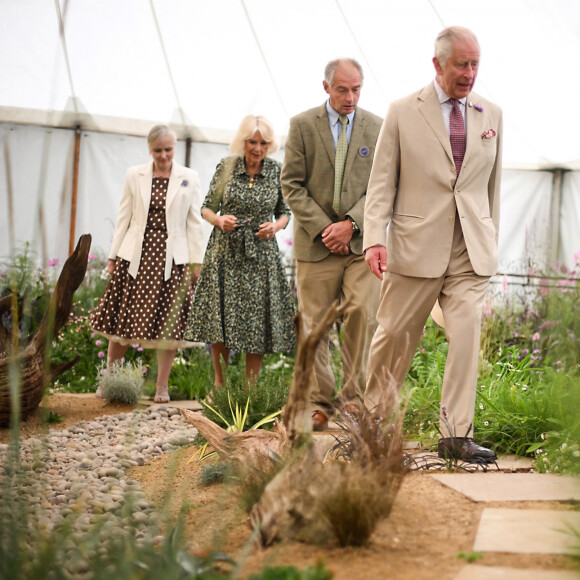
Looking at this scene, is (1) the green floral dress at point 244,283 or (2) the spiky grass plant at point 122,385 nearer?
(1) the green floral dress at point 244,283

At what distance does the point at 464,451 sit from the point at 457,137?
4.21 ft

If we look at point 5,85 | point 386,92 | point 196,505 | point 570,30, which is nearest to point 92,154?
point 5,85

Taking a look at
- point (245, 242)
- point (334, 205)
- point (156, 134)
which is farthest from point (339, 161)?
point (156, 134)

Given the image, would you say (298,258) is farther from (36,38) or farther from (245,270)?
(36,38)

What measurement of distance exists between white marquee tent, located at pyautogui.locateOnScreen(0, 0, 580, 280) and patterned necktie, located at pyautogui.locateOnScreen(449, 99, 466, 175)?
162 inches

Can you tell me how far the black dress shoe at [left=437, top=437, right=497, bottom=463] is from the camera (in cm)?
315

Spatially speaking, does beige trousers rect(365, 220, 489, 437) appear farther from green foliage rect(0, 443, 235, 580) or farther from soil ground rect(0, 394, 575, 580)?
green foliage rect(0, 443, 235, 580)

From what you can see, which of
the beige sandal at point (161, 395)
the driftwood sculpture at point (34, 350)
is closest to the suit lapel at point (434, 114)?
the driftwood sculpture at point (34, 350)

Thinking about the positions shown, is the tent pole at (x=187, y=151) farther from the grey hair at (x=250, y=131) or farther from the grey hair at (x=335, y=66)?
the grey hair at (x=335, y=66)

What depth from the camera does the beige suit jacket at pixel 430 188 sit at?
3.44m

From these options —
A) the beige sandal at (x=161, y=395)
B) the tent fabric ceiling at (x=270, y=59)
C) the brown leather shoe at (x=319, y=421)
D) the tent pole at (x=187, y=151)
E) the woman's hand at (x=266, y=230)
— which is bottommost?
the beige sandal at (x=161, y=395)

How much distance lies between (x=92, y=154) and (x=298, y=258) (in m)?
5.21

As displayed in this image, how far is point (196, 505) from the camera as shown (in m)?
2.94

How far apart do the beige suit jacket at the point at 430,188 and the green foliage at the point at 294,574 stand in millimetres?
1909
